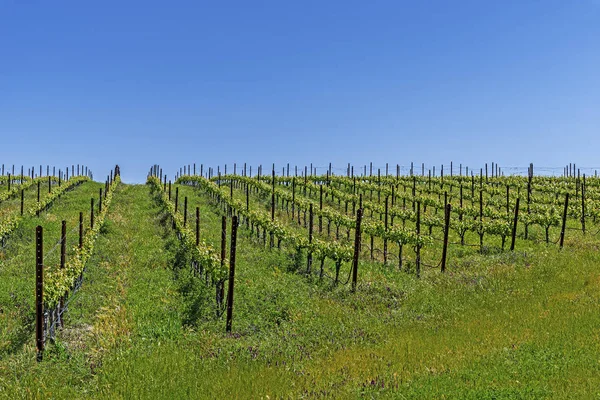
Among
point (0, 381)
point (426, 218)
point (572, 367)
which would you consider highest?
point (426, 218)

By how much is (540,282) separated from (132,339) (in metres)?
16.0

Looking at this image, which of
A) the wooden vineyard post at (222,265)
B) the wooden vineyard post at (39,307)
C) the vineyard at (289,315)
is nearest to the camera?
the vineyard at (289,315)

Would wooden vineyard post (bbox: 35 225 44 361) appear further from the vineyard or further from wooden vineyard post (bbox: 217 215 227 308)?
wooden vineyard post (bbox: 217 215 227 308)

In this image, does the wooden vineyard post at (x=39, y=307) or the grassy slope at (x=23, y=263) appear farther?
the grassy slope at (x=23, y=263)

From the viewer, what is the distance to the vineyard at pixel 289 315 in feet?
37.2

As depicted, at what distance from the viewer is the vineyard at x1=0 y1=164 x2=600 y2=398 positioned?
1135 centimetres

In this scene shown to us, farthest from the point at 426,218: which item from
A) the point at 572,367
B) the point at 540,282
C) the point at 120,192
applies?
the point at 120,192

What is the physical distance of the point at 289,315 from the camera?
18109 millimetres

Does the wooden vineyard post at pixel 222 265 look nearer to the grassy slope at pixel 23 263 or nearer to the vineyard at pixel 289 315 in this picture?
the vineyard at pixel 289 315

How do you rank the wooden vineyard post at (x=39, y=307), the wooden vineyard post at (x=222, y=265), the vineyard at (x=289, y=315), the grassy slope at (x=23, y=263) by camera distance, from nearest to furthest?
the vineyard at (x=289, y=315)
the wooden vineyard post at (x=39, y=307)
the grassy slope at (x=23, y=263)
the wooden vineyard post at (x=222, y=265)

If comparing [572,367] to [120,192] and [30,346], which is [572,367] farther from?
[120,192]

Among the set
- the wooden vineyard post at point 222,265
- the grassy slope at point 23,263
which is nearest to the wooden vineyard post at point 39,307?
the grassy slope at point 23,263

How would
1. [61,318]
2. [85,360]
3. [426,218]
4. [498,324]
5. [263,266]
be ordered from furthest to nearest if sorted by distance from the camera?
[426,218] < [263,266] < [61,318] < [498,324] < [85,360]

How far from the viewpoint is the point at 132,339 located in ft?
49.0
